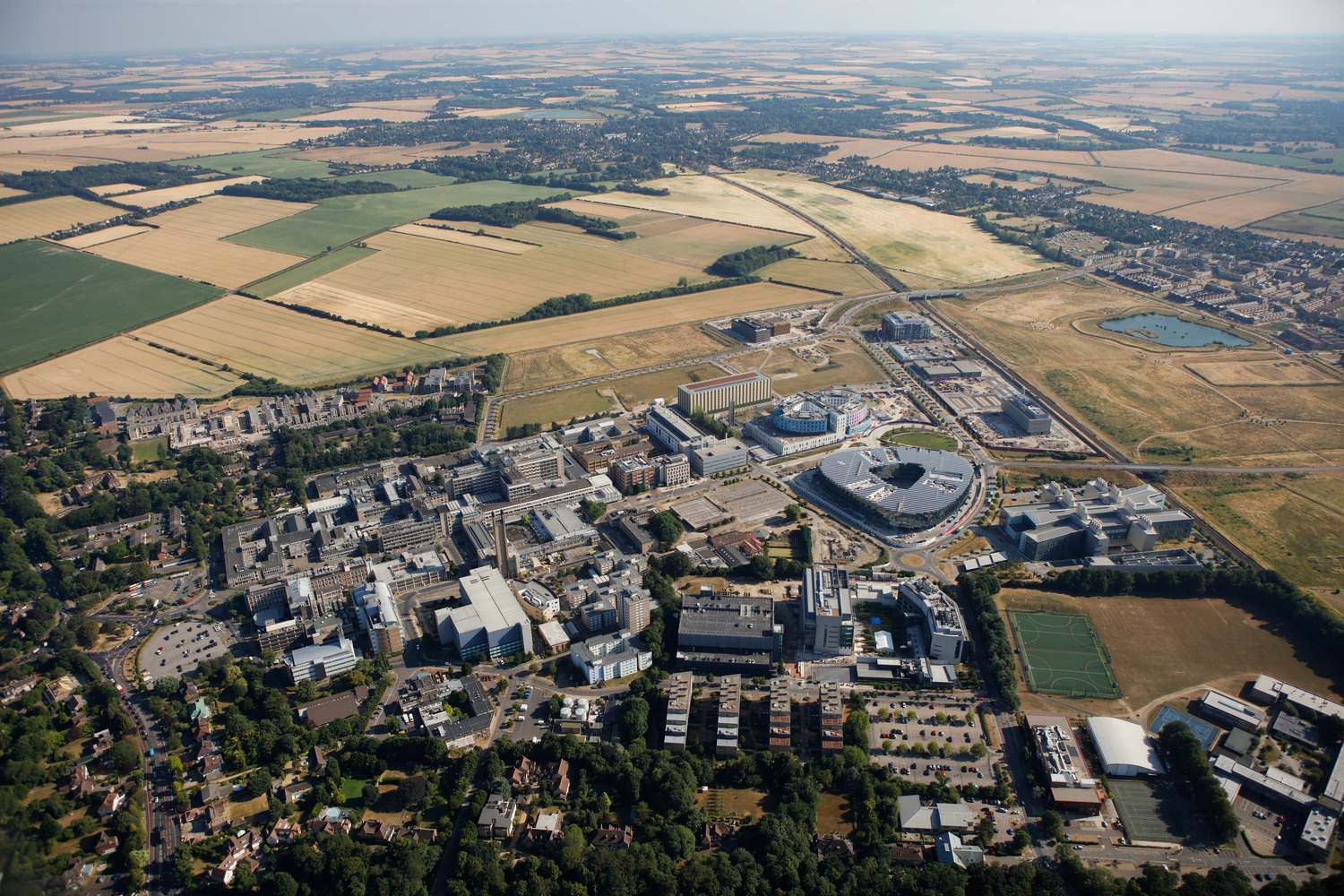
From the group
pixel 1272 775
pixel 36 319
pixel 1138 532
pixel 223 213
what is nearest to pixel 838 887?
pixel 1272 775

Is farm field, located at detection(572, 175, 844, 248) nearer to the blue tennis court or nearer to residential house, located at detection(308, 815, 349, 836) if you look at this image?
the blue tennis court

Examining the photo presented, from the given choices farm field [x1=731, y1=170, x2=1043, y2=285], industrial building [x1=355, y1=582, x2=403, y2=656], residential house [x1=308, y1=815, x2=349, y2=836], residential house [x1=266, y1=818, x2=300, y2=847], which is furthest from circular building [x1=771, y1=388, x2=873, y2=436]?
residential house [x1=266, y1=818, x2=300, y2=847]

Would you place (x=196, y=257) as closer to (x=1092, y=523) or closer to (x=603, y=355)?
(x=603, y=355)

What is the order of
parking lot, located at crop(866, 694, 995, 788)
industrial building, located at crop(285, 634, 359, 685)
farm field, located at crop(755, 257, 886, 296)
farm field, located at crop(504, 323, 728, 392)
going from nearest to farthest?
1. parking lot, located at crop(866, 694, 995, 788)
2. industrial building, located at crop(285, 634, 359, 685)
3. farm field, located at crop(504, 323, 728, 392)
4. farm field, located at crop(755, 257, 886, 296)

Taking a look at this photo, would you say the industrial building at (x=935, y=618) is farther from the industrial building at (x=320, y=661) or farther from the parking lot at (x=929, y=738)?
the industrial building at (x=320, y=661)

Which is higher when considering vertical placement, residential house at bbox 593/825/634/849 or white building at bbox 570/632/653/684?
white building at bbox 570/632/653/684

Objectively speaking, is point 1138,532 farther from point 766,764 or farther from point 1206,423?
point 766,764

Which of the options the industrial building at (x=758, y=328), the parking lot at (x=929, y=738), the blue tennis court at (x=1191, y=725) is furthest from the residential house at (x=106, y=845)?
the industrial building at (x=758, y=328)
